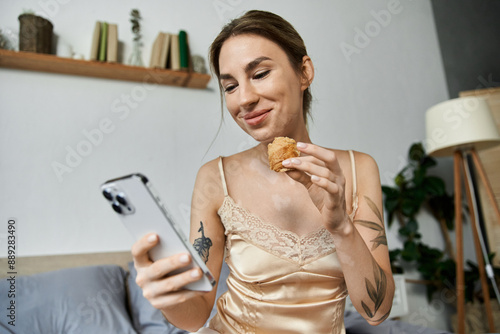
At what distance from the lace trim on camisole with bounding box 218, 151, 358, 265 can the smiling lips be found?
0.25 m

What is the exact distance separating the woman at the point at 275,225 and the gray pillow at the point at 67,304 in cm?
70

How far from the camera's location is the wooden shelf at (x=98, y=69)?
1.77 m

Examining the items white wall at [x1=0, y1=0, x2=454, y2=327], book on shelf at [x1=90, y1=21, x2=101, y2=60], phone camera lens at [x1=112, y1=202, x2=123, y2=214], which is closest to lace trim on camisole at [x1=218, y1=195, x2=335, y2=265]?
phone camera lens at [x1=112, y1=202, x2=123, y2=214]

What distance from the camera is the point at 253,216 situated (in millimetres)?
947

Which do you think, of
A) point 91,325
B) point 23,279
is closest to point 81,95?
point 23,279

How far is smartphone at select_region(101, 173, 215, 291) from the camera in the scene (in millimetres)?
470

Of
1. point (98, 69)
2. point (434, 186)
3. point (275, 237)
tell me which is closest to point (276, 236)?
point (275, 237)

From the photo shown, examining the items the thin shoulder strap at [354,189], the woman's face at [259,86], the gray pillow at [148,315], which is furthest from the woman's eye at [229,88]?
the gray pillow at [148,315]

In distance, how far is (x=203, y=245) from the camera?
0.91 metres

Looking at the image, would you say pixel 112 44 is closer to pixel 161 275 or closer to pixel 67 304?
pixel 67 304

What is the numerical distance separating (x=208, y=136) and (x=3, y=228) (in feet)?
3.52

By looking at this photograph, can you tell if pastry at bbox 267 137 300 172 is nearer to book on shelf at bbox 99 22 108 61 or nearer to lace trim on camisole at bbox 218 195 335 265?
lace trim on camisole at bbox 218 195 335 265

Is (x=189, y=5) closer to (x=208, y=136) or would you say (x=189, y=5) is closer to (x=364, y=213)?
(x=208, y=136)

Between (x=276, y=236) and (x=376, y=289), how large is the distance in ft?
0.86
